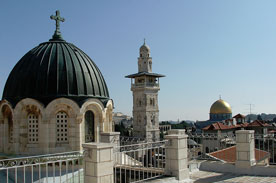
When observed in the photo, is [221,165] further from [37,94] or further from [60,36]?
[60,36]

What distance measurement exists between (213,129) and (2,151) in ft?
146

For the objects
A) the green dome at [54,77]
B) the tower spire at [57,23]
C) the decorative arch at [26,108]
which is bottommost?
the decorative arch at [26,108]

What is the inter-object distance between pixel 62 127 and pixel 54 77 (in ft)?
7.62

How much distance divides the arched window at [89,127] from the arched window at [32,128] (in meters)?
2.25

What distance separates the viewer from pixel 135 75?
56.8 metres

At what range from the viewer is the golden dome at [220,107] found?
3002 inches

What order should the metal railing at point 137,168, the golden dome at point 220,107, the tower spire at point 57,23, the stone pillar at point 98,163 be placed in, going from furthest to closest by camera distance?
the golden dome at point 220,107, the tower spire at point 57,23, the metal railing at point 137,168, the stone pillar at point 98,163

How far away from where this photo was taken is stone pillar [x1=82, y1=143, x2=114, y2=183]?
728 cm

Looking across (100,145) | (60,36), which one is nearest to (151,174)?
(100,145)

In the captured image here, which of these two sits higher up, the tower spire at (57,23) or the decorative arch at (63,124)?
the tower spire at (57,23)

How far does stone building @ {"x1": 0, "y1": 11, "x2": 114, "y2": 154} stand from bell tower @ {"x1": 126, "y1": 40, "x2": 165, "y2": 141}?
4138 cm

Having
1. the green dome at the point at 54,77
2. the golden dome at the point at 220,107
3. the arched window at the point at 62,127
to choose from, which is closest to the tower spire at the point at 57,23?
the green dome at the point at 54,77

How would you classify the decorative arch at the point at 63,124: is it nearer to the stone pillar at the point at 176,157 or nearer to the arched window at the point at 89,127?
the arched window at the point at 89,127

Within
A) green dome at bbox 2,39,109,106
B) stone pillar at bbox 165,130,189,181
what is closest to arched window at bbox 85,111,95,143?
green dome at bbox 2,39,109,106
